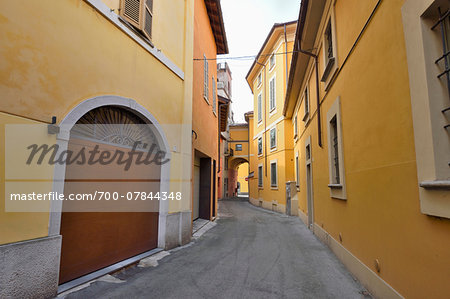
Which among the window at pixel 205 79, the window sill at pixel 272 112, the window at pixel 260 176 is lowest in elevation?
the window at pixel 260 176

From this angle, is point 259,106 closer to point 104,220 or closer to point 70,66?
point 104,220

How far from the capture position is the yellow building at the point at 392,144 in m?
2.29

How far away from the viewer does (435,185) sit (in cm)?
219

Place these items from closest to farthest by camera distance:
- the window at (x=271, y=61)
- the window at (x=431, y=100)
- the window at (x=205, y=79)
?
1. the window at (x=431, y=100)
2. the window at (x=205, y=79)
3. the window at (x=271, y=61)

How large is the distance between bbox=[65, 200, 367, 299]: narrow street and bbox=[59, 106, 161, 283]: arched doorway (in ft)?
1.59

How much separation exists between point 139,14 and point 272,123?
1375 centimetres

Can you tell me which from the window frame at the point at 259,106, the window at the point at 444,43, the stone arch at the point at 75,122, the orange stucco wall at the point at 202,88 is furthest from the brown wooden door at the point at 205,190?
the window frame at the point at 259,106

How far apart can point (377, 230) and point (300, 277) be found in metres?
1.66

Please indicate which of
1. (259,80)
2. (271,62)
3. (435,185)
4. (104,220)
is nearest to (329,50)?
(435,185)

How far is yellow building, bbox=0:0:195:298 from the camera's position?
10.1 ft

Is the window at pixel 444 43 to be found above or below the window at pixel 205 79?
below

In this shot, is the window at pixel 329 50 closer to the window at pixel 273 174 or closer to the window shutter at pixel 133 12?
the window shutter at pixel 133 12

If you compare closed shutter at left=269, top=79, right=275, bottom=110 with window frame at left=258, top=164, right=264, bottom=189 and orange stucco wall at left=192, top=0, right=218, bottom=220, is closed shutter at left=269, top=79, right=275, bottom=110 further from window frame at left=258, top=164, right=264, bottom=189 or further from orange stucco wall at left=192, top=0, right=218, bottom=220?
orange stucco wall at left=192, top=0, right=218, bottom=220

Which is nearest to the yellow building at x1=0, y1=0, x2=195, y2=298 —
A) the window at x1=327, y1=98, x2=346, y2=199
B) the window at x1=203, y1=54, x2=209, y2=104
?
the window at x1=203, y1=54, x2=209, y2=104
